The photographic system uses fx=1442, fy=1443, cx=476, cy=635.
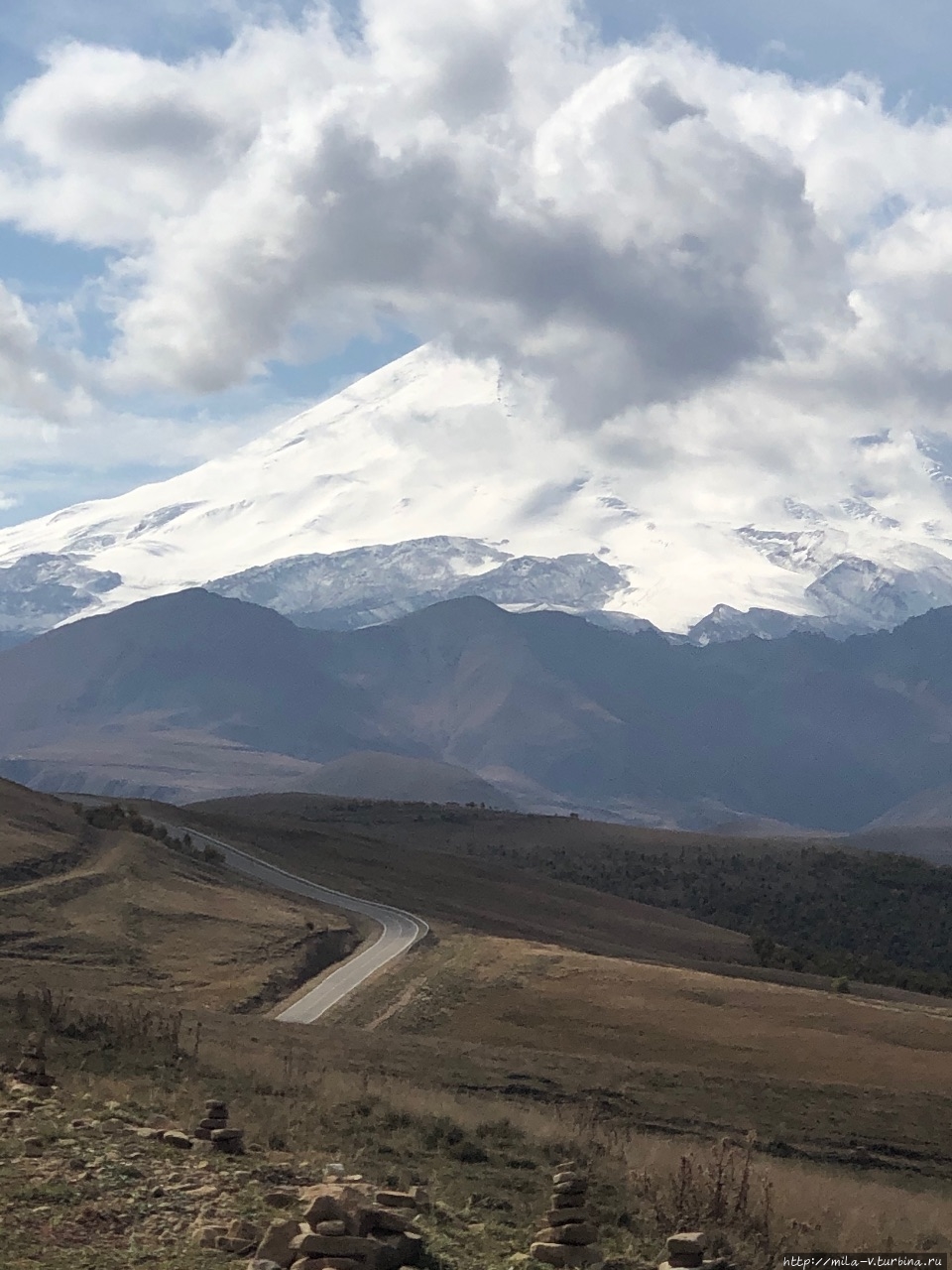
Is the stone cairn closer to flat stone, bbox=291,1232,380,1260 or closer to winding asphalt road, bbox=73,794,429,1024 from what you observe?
flat stone, bbox=291,1232,380,1260

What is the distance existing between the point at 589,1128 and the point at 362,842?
82.3 m

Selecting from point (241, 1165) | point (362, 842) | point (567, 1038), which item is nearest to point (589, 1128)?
point (241, 1165)

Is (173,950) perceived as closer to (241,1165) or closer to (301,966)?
(301,966)

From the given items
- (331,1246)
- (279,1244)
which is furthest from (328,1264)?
(279,1244)

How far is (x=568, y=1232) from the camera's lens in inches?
521

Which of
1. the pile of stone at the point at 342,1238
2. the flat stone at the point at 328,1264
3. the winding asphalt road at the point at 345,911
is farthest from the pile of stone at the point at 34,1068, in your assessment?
the winding asphalt road at the point at 345,911

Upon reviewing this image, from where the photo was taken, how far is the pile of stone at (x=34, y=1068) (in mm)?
17641

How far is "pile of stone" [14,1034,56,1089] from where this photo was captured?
1764 cm

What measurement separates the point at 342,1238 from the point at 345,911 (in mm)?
56644

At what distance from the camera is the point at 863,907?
120125 mm

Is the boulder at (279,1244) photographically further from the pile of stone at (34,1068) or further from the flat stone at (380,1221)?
the pile of stone at (34,1068)

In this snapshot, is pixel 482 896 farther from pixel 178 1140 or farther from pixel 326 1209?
pixel 326 1209

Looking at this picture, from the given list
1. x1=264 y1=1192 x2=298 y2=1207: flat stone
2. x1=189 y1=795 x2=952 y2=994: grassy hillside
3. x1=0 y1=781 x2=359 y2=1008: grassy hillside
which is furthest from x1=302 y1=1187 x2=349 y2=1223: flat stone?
x1=189 y1=795 x2=952 y2=994: grassy hillside

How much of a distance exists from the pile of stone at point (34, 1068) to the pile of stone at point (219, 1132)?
89.7 inches
